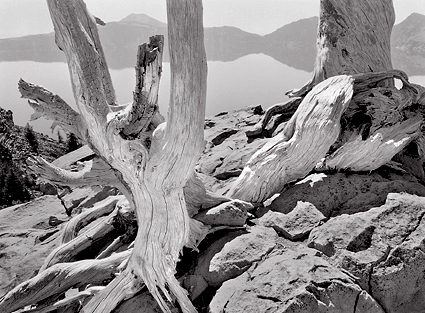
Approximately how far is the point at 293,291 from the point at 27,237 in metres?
4.33

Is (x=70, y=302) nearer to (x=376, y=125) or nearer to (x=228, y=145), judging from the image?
(x=228, y=145)

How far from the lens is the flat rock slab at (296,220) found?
11.9 feet

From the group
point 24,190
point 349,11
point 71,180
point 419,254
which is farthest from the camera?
point 24,190

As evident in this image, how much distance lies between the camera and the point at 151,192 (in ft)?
11.0

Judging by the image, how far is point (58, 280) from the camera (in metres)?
3.60

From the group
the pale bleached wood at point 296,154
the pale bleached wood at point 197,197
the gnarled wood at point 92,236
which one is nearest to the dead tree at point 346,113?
the pale bleached wood at point 296,154

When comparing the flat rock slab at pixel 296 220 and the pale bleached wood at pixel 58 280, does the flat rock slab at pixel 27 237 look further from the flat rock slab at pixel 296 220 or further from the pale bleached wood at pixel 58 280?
the flat rock slab at pixel 296 220

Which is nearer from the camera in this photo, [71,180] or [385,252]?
[385,252]

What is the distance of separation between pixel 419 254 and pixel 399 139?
5.39 feet

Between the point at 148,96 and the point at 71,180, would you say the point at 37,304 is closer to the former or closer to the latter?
the point at 71,180

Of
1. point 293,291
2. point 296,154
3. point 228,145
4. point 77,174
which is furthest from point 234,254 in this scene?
point 228,145

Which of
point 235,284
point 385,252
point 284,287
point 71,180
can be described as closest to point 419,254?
point 385,252

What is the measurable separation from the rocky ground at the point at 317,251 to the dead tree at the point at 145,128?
0.96 ft

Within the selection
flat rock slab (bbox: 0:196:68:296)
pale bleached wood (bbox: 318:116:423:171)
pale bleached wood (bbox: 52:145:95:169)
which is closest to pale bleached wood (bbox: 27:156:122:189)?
flat rock slab (bbox: 0:196:68:296)
